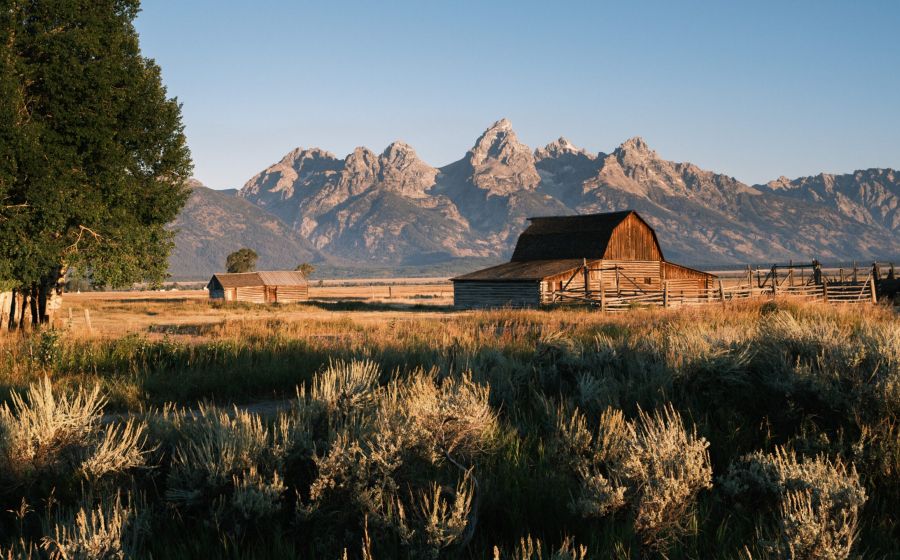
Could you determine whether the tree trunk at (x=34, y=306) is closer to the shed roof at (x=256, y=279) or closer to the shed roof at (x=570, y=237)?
the shed roof at (x=570, y=237)

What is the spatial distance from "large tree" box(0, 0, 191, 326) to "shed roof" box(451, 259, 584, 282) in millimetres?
24175

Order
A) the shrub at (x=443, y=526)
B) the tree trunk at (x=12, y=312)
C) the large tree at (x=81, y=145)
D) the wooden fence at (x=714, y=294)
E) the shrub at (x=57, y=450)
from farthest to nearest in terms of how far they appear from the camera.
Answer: the wooden fence at (x=714, y=294) → the tree trunk at (x=12, y=312) → the large tree at (x=81, y=145) → the shrub at (x=57, y=450) → the shrub at (x=443, y=526)

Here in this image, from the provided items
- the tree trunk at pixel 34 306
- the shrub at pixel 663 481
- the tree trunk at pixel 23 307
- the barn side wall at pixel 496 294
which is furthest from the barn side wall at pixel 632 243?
the shrub at pixel 663 481

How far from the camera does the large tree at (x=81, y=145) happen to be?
21.4 metres

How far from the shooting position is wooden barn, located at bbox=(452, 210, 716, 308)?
153 feet

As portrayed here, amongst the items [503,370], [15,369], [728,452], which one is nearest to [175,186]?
[15,369]

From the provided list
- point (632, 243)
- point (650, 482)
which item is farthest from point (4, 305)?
point (632, 243)

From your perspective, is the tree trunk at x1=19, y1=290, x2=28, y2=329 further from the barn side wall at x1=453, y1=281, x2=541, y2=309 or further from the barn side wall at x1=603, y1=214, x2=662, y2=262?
the barn side wall at x1=603, y1=214, x2=662, y2=262

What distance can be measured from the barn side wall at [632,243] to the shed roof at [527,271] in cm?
318

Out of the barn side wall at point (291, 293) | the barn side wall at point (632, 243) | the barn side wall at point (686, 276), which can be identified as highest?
the barn side wall at point (632, 243)

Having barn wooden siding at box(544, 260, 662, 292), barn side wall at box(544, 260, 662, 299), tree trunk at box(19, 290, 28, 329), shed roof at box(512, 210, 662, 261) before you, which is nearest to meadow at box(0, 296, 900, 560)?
tree trunk at box(19, 290, 28, 329)

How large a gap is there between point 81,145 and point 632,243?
38.9 metres

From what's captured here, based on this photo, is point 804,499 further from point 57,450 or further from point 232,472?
point 57,450

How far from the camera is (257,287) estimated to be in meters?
77.9
